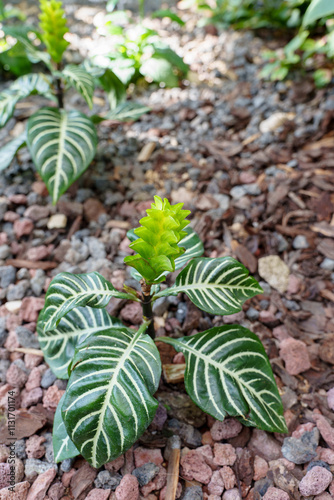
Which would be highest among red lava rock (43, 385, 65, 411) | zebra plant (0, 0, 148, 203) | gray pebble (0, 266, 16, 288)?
zebra plant (0, 0, 148, 203)

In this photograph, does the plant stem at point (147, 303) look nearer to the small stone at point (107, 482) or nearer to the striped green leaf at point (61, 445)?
the striped green leaf at point (61, 445)

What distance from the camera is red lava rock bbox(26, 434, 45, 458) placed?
52.6 inches

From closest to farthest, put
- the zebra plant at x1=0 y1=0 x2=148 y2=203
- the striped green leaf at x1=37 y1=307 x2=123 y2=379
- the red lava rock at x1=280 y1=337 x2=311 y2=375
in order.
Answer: the striped green leaf at x1=37 y1=307 x2=123 y2=379, the red lava rock at x1=280 y1=337 x2=311 y2=375, the zebra plant at x1=0 y1=0 x2=148 y2=203

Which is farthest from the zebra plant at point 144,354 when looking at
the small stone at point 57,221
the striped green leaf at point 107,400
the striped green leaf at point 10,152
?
the striped green leaf at point 10,152

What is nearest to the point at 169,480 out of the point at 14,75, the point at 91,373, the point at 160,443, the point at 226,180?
the point at 160,443

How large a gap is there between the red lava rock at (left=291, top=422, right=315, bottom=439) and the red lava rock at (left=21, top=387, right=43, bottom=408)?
0.97 meters

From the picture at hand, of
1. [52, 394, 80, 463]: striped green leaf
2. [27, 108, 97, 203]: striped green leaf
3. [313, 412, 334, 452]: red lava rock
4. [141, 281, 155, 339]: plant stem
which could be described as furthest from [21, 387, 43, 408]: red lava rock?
[313, 412, 334, 452]: red lava rock

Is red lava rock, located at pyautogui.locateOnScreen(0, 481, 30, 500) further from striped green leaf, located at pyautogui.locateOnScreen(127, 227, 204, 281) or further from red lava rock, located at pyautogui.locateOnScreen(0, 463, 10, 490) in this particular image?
striped green leaf, located at pyautogui.locateOnScreen(127, 227, 204, 281)

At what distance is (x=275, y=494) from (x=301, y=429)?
10.2 inches

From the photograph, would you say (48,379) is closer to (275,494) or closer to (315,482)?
(275,494)

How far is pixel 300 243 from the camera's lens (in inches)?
78.1

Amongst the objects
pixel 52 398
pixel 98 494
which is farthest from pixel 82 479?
pixel 52 398

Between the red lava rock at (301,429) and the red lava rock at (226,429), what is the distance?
204 mm

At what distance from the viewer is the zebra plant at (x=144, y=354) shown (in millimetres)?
1093
